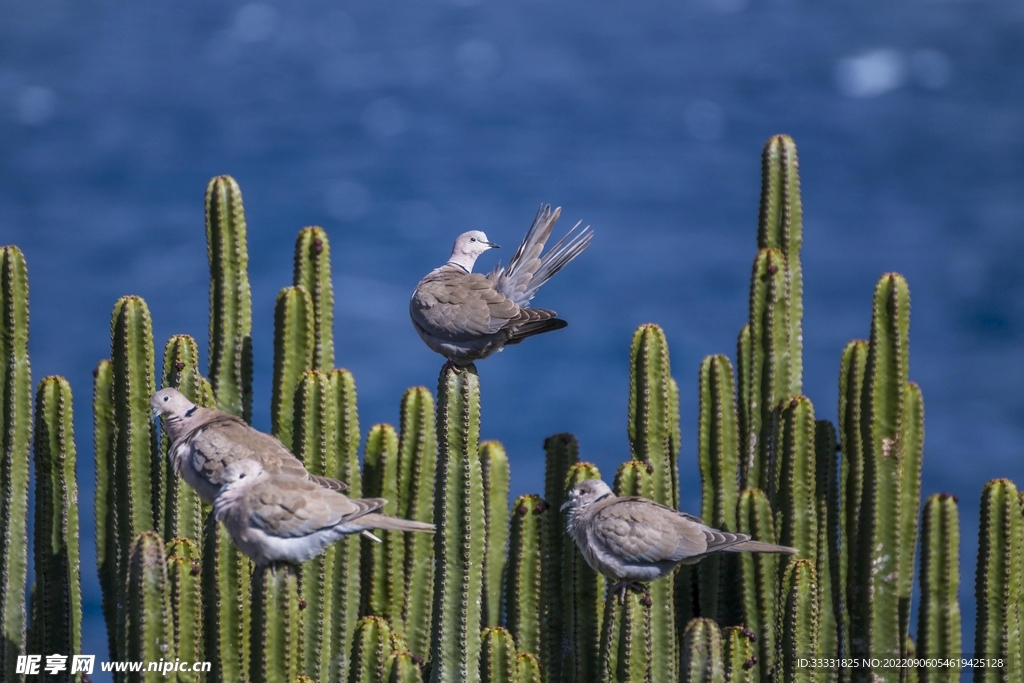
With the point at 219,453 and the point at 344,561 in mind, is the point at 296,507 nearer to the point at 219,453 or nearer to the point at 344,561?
the point at 219,453

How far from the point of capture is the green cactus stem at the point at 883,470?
9562mm

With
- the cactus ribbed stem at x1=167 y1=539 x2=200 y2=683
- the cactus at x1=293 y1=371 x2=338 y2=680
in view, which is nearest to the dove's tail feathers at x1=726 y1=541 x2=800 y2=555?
the cactus at x1=293 y1=371 x2=338 y2=680

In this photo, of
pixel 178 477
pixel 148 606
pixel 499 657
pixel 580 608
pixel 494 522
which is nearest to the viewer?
pixel 148 606

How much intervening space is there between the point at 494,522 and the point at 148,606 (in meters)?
2.99

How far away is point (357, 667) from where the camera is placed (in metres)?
7.79

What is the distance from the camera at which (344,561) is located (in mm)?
9023

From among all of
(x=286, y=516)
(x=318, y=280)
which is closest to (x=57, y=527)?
(x=318, y=280)

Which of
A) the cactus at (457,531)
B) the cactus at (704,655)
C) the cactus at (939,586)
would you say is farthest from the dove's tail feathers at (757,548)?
the cactus at (457,531)

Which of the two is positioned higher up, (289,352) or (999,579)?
(289,352)

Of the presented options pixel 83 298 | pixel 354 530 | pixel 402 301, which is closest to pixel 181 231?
pixel 83 298

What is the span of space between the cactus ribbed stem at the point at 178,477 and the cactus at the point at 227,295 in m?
0.71

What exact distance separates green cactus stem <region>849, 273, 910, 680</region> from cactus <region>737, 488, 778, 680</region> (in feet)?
2.35

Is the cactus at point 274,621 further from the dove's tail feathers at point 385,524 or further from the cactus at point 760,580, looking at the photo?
the cactus at point 760,580

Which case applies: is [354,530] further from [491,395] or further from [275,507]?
[491,395]
